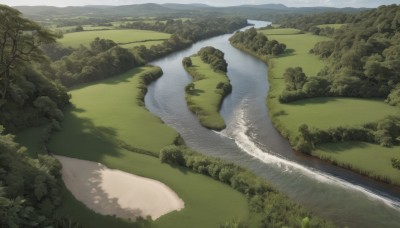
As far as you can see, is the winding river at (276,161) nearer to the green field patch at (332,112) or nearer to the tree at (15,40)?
the green field patch at (332,112)

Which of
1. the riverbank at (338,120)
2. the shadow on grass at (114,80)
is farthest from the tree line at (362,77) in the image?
the shadow on grass at (114,80)

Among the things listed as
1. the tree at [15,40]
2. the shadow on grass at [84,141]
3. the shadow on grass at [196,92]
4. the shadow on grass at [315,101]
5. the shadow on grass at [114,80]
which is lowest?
the shadow on grass at [114,80]

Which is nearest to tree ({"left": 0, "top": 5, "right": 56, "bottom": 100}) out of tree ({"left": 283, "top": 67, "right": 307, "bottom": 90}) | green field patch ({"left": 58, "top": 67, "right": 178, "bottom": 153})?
green field patch ({"left": 58, "top": 67, "right": 178, "bottom": 153})

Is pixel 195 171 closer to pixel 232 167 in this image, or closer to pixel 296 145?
pixel 232 167

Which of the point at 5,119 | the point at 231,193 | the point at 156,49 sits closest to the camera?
the point at 231,193

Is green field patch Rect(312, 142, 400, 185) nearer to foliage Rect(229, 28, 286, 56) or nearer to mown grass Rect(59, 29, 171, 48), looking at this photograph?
foliage Rect(229, 28, 286, 56)

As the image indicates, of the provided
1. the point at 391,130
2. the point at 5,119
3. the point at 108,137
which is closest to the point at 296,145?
the point at 391,130
